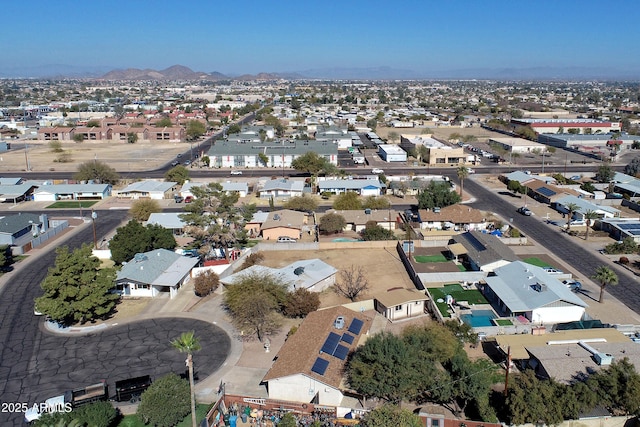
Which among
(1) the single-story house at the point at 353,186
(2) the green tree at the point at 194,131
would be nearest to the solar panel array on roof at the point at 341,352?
(1) the single-story house at the point at 353,186

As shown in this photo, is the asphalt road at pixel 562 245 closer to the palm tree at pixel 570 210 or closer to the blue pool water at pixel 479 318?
the palm tree at pixel 570 210

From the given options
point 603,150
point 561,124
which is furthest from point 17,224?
point 561,124

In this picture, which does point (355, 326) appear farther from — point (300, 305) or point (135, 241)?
point (135, 241)

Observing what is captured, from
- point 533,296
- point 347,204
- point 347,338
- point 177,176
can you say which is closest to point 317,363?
point 347,338

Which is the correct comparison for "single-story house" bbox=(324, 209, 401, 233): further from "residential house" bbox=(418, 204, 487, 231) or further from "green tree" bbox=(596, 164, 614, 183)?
"green tree" bbox=(596, 164, 614, 183)

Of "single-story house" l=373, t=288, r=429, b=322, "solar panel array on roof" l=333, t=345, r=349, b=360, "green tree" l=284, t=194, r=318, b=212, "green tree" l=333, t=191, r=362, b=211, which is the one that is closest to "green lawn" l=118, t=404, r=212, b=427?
"solar panel array on roof" l=333, t=345, r=349, b=360
